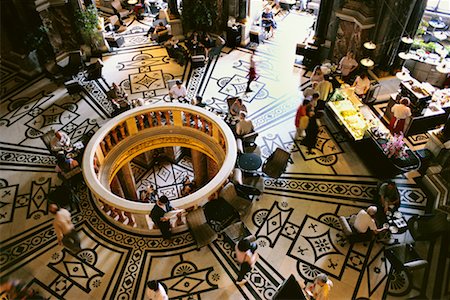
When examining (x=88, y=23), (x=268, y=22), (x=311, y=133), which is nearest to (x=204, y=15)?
(x=268, y=22)

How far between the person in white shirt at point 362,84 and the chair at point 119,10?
29.3 ft

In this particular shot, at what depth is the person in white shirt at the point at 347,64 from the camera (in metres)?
10.2

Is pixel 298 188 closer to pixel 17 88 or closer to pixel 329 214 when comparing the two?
pixel 329 214

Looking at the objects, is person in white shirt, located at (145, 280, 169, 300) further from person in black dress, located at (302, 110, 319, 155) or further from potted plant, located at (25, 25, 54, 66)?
potted plant, located at (25, 25, 54, 66)

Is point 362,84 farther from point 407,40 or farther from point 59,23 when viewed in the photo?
point 59,23

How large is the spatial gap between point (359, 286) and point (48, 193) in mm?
6250

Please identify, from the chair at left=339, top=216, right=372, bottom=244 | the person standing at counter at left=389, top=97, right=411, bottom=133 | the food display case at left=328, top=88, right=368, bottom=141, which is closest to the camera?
the chair at left=339, top=216, right=372, bottom=244

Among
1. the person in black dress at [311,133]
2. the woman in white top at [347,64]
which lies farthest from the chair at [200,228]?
the woman in white top at [347,64]

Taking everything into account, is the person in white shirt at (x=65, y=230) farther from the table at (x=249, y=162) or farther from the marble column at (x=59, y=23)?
the marble column at (x=59, y=23)

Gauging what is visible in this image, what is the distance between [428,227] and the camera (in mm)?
7141

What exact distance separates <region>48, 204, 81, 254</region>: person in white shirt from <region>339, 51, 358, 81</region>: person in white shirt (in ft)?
24.3

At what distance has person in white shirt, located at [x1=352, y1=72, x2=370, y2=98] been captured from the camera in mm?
9633

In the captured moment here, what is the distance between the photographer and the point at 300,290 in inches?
242

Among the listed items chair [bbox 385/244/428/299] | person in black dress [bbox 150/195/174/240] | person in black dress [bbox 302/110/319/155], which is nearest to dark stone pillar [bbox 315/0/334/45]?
person in black dress [bbox 302/110/319/155]
